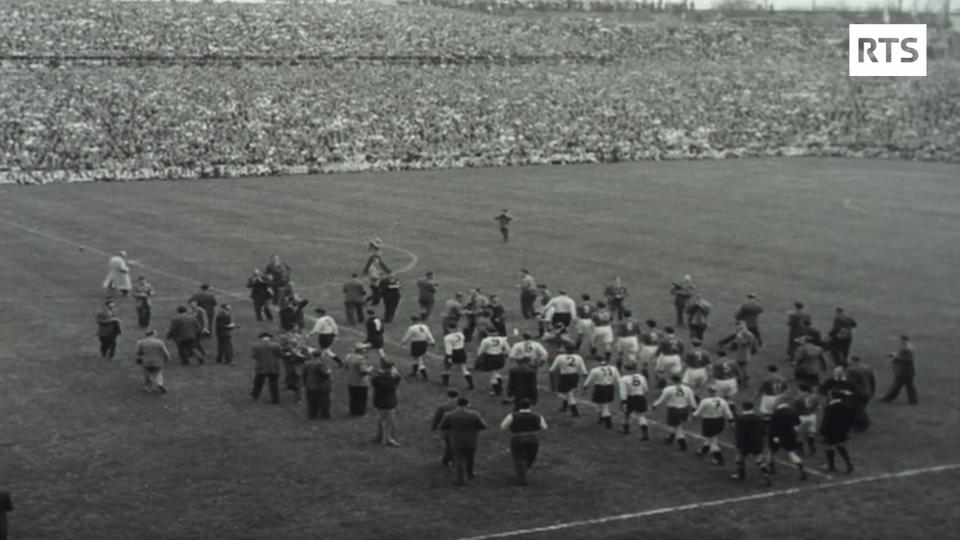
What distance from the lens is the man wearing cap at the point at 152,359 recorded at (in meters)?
25.7

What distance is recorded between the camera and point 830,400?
21328mm

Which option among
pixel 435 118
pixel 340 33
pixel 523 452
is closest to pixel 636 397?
pixel 523 452

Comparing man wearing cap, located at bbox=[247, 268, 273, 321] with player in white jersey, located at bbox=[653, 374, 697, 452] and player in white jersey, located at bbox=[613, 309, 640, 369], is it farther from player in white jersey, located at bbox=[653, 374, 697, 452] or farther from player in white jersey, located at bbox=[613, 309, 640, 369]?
player in white jersey, located at bbox=[653, 374, 697, 452]

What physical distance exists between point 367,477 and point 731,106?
236ft

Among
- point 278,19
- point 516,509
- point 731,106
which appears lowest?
point 516,509

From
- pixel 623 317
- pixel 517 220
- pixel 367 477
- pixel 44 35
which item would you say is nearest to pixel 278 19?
pixel 44 35

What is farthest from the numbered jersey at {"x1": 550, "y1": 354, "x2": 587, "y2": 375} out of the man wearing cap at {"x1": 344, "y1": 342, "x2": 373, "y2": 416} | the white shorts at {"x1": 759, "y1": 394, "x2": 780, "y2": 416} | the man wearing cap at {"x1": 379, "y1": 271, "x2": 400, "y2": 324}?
the man wearing cap at {"x1": 379, "y1": 271, "x2": 400, "y2": 324}

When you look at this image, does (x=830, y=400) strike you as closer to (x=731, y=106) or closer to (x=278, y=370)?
(x=278, y=370)

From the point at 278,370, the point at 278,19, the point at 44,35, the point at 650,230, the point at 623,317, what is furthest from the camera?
the point at 278,19

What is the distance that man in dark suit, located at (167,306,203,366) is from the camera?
28.2 meters

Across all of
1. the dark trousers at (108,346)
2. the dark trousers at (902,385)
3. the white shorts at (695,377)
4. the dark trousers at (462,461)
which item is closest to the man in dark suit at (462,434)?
the dark trousers at (462,461)

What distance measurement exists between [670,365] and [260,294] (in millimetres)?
12348

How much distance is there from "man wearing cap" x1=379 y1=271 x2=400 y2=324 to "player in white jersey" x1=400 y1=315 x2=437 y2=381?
5.44m

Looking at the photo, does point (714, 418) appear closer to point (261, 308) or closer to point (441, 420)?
point (441, 420)
